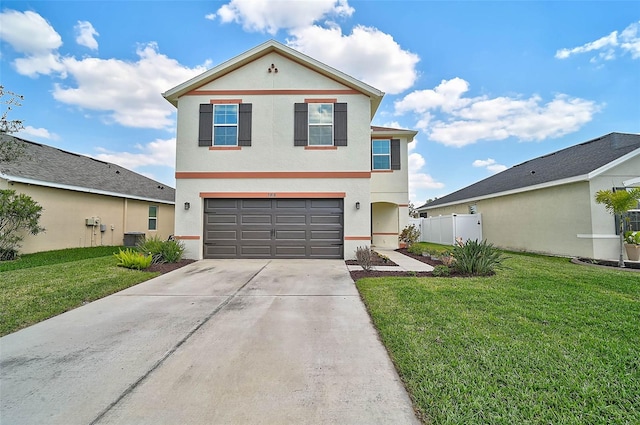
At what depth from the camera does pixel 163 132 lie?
15648mm

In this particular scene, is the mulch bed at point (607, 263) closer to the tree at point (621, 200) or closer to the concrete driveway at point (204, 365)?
the tree at point (621, 200)

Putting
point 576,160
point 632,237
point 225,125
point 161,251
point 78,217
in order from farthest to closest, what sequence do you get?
point 78,217 < point 576,160 < point 225,125 < point 632,237 < point 161,251

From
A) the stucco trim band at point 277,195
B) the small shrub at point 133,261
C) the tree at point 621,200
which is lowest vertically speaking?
the small shrub at point 133,261

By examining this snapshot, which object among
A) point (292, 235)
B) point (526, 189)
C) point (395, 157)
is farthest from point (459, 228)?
point (292, 235)

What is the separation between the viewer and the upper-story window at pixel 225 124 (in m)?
10.4

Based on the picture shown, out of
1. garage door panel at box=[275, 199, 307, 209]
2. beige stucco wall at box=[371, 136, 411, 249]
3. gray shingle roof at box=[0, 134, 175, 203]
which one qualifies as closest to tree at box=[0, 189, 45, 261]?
gray shingle roof at box=[0, 134, 175, 203]

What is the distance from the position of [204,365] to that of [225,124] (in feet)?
30.7

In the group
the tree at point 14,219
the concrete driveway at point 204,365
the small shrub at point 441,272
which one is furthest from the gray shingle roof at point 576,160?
the tree at point 14,219

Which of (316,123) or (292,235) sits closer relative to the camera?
(292,235)

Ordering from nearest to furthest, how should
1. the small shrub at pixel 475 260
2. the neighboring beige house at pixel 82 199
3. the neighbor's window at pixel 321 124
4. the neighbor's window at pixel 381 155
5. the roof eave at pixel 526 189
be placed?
the small shrub at pixel 475 260
the roof eave at pixel 526 189
the neighbor's window at pixel 321 124
the neighboring beige house at pixel 82 199
the neighbor's window at pixel 381 155

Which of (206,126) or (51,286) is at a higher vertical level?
(206,126)

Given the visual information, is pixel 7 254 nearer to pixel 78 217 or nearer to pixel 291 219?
pixel 78 217

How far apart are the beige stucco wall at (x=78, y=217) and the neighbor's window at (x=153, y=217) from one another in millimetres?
337

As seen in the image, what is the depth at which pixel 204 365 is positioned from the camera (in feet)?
9.71
